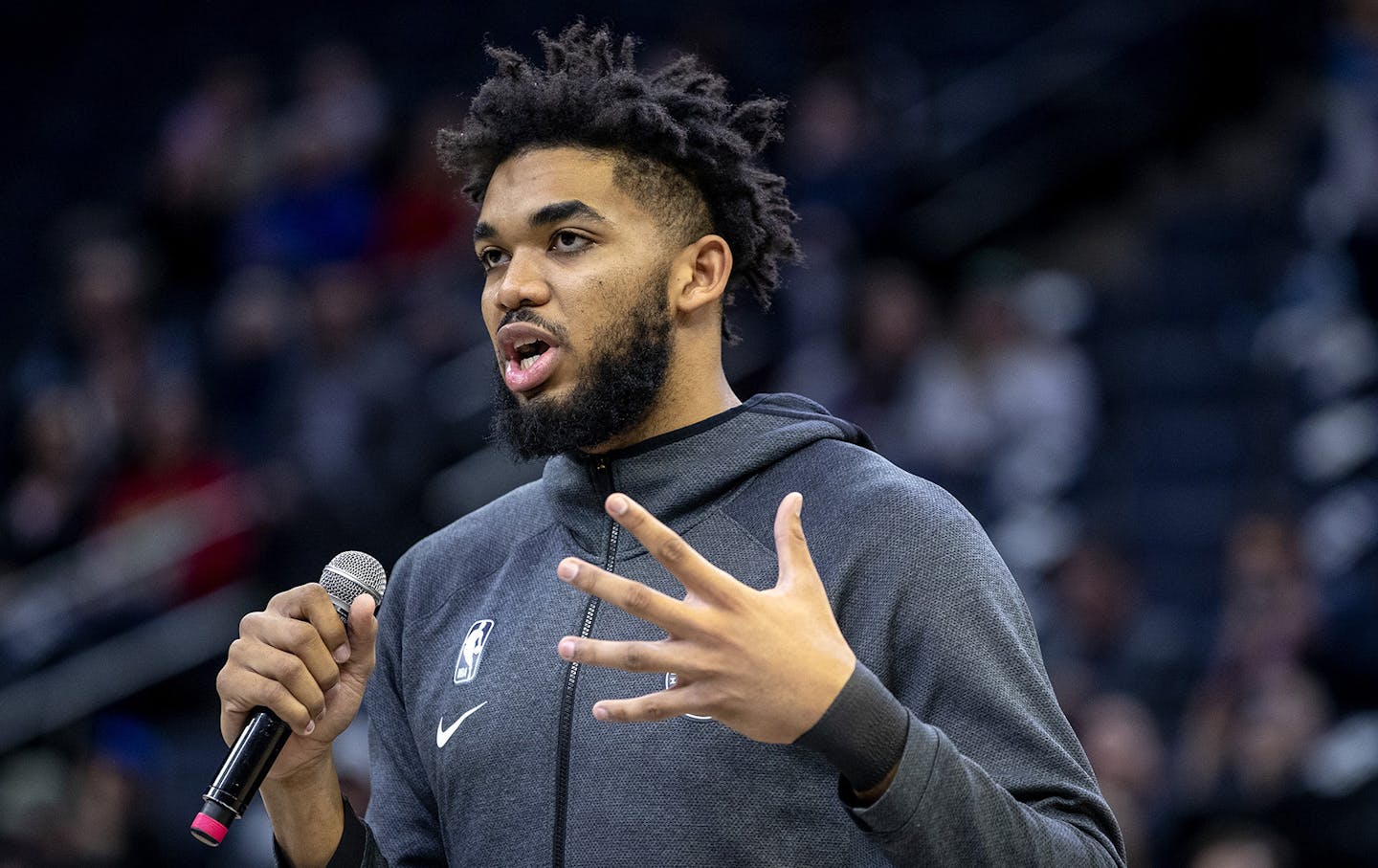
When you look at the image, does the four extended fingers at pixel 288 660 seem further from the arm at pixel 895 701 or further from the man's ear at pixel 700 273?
the man's ear at pixel 700 273

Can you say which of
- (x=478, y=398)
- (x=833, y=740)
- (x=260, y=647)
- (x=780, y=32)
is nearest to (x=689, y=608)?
(x=833, y=740)

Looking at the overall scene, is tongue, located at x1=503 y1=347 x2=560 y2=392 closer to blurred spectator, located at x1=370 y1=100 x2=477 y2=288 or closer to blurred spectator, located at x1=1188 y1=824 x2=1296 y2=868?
blurred spectator, located at x1=1188 y1=824 x2=1296 y2=868

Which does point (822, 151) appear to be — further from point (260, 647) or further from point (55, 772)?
point (260, 647)

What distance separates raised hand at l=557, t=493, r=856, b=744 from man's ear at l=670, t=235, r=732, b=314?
0.75m

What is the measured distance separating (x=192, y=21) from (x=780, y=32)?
12.0 ft

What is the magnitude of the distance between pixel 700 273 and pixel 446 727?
30.5 inches

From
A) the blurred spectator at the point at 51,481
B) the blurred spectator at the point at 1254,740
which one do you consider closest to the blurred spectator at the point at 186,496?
the blurred spectator at the point at 51,481

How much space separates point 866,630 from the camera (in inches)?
93.4

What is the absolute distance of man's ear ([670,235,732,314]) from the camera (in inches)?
Answer: 106

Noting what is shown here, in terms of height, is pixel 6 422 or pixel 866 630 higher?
pixel 6 422

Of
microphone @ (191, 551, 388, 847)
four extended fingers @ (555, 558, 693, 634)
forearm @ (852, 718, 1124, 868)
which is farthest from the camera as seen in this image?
microphone @ (191, 551, 388, 847)

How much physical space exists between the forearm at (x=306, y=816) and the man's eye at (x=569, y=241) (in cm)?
82

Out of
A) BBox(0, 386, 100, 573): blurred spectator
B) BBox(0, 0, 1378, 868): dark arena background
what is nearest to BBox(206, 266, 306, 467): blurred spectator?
BBox(0, 0, 1378, 868): dark arena background

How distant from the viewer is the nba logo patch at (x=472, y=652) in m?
2.62
